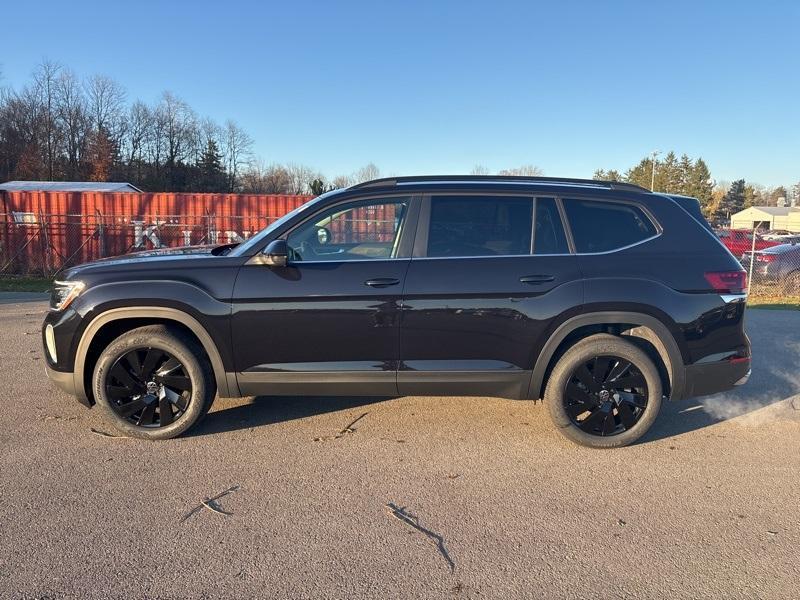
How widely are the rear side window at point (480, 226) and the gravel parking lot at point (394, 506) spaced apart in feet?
4.70

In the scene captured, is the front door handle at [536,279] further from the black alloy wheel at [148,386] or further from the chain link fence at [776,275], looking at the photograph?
the chain link fence at [776,275]

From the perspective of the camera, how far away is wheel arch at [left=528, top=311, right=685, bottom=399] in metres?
3.81

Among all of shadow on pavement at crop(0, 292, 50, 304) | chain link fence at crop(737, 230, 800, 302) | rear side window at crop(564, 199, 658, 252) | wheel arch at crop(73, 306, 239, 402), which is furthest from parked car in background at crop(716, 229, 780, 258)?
shadow on pavement at crop(0, 292, 50, 304)

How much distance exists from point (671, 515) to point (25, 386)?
5.49 meters

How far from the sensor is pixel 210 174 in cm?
6775

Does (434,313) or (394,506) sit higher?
(434,313)

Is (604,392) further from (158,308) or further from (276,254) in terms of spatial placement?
(158,308)

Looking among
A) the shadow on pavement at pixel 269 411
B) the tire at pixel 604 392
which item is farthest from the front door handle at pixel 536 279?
the shadow on pavement at pixel 269 411

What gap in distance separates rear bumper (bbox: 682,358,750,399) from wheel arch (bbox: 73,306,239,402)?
3.25m

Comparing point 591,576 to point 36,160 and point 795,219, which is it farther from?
point 795,219

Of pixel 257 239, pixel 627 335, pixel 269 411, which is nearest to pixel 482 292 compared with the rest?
pixel 627 335

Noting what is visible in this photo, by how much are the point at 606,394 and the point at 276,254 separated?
8.33 feet

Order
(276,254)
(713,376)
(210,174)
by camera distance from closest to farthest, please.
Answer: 1. (276,254)
2. (713,376)
3. (210,174)

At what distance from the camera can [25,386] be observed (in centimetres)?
511
